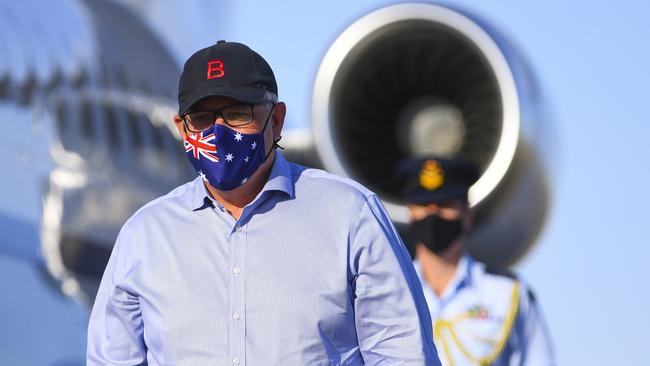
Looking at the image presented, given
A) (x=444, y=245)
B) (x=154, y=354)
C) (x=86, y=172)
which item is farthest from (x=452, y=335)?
(x=86, y=172)

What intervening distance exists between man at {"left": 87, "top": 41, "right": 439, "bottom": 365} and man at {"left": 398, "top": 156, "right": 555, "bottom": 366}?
6.82 feet

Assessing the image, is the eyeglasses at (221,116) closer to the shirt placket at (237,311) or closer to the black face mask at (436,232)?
the shirt placket at (237,311)

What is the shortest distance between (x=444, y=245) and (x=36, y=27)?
14.8 feet

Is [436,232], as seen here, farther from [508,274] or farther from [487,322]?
[487,322]


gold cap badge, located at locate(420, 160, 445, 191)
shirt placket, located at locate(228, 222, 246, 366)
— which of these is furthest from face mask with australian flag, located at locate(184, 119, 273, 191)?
gold cap badge, located at locate(420, 160, 445, 191)

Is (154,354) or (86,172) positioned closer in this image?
(154,354)

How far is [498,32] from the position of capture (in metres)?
9.34

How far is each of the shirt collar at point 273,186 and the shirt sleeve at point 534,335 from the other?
207cm

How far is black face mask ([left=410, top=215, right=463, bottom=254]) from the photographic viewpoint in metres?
5.04

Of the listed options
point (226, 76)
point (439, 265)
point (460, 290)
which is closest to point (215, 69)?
point (226, 76)

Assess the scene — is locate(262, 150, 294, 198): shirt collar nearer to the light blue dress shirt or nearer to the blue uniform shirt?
the light blue dress shirt

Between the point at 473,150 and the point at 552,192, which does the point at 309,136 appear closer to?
the point at 473,150

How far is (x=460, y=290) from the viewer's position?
4.80 m

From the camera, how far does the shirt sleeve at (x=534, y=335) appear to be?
14.5ft
